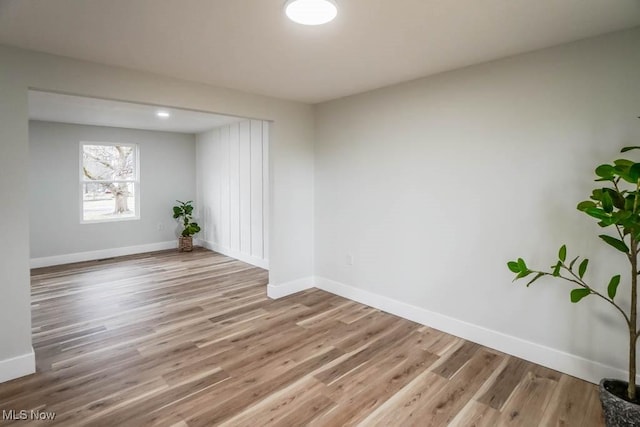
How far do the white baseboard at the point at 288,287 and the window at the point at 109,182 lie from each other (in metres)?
4.06

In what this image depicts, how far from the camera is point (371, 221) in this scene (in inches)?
151

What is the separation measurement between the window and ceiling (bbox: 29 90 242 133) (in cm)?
57

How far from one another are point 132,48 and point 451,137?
2.68 metres

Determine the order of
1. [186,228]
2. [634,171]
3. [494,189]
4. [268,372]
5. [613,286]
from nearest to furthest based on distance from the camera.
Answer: [634,171] < [613,286] < [268,372] < [494,189] < [186,228]

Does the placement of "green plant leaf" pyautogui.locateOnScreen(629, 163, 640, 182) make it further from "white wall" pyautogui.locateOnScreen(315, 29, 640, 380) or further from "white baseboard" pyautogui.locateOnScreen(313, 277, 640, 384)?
"white baseboard" pyautogui.locateOnScreen(313, 277, 640, 384)

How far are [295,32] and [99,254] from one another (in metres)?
5.97

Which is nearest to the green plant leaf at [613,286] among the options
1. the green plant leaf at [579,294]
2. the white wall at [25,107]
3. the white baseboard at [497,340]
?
the green plant leaf at [579,294]

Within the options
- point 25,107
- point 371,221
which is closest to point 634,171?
point 371,221

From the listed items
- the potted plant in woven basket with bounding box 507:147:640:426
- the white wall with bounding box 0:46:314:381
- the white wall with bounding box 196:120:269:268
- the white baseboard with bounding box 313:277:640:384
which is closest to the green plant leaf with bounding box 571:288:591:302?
the potted plant in woven basket with bounding box 507:147:640:426

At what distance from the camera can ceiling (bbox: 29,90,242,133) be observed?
411cm

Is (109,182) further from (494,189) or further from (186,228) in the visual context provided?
(494,189)

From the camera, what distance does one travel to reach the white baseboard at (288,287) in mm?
4178

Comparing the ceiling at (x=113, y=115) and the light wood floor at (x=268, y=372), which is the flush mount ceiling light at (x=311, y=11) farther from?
the light wood floor at (x=268, y=372)

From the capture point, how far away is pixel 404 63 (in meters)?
2.83
